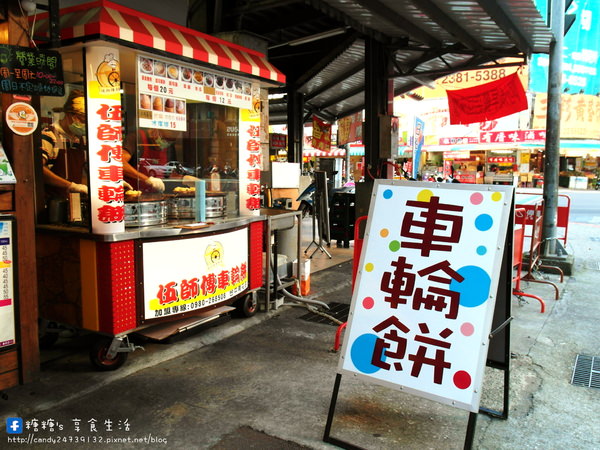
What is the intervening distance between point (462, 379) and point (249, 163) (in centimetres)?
A: 369

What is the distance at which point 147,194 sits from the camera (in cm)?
464

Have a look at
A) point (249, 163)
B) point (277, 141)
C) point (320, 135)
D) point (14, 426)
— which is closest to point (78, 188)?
point (249, 163)

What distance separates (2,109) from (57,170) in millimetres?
1432

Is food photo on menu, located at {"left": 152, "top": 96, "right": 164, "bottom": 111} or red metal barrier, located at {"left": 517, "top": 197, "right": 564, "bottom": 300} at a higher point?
food photo on menu, located at {"left": 152, "top": 96, "right": 164, "bottom": 111}

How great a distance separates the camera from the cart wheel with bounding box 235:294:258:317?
5.48 meters

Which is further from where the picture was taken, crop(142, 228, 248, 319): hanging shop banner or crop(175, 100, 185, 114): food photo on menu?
crop(175, 100, 185, 114): food photo on menu

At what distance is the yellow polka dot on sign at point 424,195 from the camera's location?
3.07 m

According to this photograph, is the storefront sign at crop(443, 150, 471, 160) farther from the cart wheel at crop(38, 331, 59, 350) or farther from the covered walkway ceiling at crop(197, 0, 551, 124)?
the cart wheel at crop(38, 331, 59, 350)

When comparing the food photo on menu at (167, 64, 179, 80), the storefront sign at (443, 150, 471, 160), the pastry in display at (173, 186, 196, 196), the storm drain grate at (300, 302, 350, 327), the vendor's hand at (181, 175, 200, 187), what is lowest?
the storm drain grate at (300, 302, 350, 327)

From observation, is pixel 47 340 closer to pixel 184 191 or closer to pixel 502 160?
pixel 184 191

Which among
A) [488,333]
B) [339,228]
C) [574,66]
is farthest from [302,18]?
[488,333]

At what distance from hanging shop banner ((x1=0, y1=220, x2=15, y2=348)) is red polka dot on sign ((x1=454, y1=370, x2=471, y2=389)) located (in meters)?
2.96

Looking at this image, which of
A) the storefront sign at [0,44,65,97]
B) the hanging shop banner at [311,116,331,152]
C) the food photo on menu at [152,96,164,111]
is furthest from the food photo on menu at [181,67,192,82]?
the hanging shop banner at [311,116,331,152]

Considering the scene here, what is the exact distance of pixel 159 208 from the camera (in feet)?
15.3
